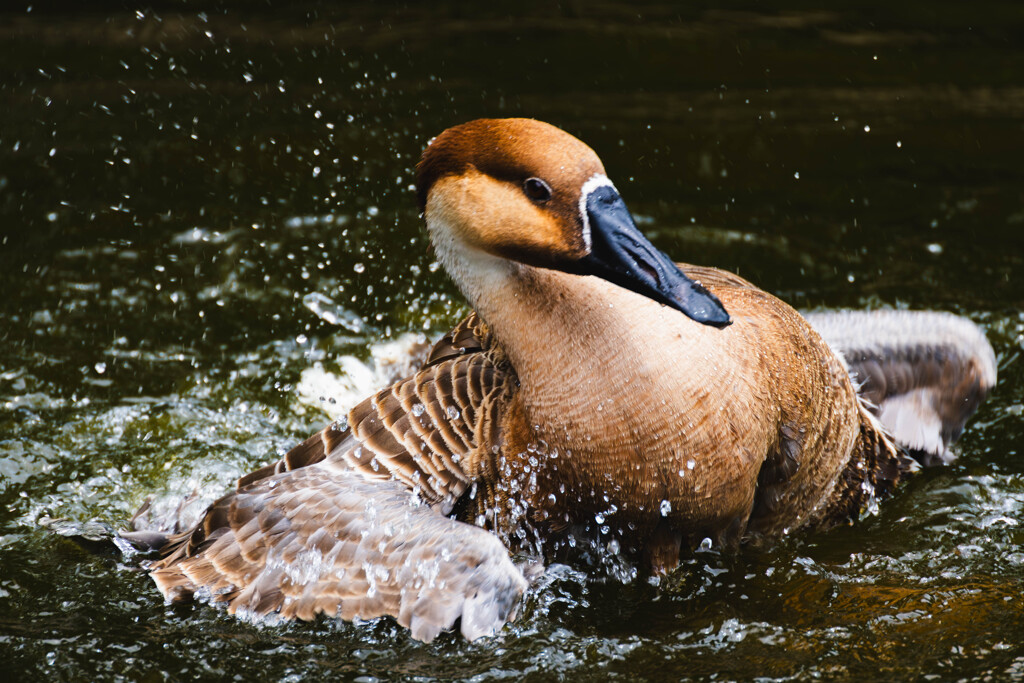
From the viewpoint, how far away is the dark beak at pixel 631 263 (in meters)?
3.56

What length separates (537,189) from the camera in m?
3.82

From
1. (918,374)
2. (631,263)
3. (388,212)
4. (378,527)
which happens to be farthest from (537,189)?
(388,212)

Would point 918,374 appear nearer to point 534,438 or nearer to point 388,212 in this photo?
point 534,438

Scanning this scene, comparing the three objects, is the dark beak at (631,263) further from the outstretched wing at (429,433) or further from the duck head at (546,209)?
the outstretched wing at (429,433)

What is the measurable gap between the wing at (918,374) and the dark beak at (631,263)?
193 centimetres

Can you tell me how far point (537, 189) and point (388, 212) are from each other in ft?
14.1

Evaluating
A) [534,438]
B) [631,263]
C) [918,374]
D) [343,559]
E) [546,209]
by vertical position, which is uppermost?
[546,209]

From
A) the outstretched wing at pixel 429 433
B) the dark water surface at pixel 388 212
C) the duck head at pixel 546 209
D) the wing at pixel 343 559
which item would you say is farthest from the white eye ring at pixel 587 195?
the dark water surface at pixel 388 212

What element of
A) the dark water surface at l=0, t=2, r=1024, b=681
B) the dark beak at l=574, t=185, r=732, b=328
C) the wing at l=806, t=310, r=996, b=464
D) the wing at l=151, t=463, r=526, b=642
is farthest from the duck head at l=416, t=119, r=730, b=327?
the wing at l=806, t=310, r=996, b=464

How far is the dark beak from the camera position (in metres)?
3.56

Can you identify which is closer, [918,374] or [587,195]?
[587,195]

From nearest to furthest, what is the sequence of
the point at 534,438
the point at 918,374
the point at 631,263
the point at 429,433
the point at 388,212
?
the point at 631,263 → the point at 534,438 → the point at 429,433 → the point at 918,374 → the point at 388,212

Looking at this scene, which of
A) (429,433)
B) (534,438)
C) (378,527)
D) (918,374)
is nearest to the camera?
(378,527)

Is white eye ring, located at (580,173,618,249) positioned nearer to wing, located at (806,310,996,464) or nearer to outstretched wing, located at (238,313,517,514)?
outstretched wing, located at (238,313,517,514)
